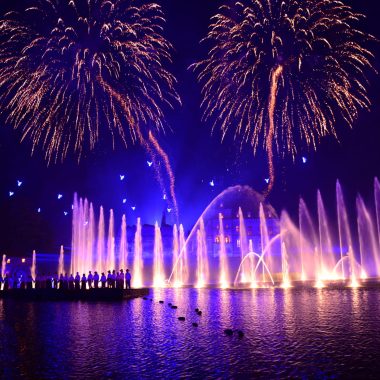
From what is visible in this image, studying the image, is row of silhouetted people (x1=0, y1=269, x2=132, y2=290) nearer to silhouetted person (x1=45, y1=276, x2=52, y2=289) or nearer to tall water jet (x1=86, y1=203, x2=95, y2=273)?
silhouetted person (x1=45, y1=276, x2=52, y2=289)

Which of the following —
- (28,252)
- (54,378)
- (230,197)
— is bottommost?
(54,378)

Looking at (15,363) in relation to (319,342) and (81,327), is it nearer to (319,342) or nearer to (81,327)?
(81,327)

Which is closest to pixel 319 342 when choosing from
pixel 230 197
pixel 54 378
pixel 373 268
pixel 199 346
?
pixel 199 346

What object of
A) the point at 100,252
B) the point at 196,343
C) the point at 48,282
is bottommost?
the point at 196,343

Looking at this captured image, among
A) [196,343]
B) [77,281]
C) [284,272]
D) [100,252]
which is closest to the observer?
[196,343]

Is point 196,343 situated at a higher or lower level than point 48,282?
lower

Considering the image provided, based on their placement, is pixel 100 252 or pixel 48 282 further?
pixel 100 252

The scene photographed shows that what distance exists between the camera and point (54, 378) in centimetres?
867

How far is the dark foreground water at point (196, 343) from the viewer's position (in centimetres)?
909

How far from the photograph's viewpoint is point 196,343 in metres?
12.0

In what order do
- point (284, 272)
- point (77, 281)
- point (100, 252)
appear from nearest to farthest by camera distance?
point (77, 281) < point (100, 252) < point (284, 272)

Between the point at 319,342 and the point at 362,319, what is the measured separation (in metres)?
4.82

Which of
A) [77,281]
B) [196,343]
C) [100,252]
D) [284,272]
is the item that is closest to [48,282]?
[77,281]

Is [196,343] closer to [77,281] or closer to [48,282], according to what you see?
[77,281]
